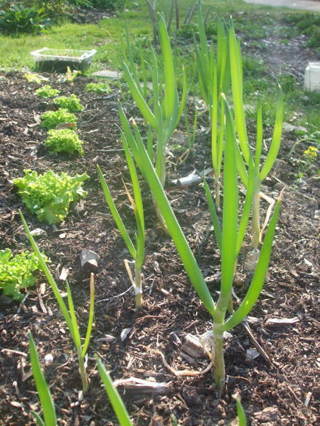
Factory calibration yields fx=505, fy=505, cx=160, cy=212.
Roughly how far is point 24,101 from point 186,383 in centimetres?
282

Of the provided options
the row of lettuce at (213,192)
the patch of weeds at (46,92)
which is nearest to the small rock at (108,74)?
the patch of weeds at (46,92)

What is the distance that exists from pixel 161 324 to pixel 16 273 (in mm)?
560

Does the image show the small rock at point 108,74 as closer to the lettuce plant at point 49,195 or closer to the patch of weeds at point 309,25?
the lettuce plant at point 49,195

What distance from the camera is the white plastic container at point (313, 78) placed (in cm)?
481

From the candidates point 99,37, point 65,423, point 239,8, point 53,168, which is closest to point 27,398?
point 65,423

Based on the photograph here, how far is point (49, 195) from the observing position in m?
2.27

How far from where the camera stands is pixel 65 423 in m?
1.41

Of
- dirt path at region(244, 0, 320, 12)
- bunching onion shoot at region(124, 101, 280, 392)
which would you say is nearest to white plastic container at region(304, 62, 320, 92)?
bunching onion shoot at region(124, 101, 280, 392)

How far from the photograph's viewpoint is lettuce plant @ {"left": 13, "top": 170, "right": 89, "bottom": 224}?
2277mm

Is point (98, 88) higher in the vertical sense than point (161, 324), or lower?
higher

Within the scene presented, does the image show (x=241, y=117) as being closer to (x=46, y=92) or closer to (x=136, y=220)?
(x=136, y=220)

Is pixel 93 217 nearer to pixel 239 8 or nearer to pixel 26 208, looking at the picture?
pixel 26 208

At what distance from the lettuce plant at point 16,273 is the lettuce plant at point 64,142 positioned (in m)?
1.06

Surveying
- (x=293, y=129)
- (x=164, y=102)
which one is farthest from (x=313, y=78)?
(x=164, y=102)
